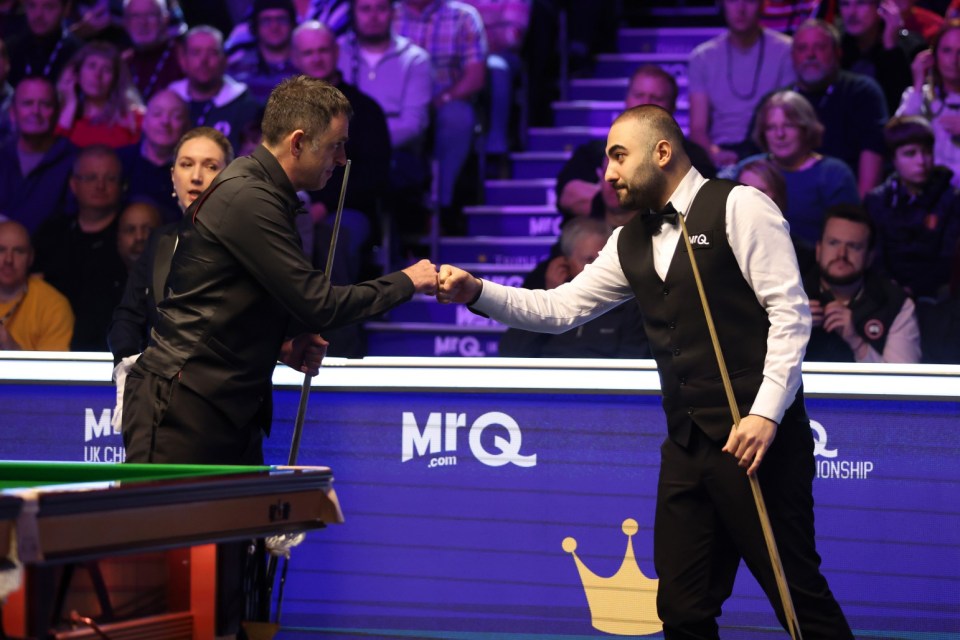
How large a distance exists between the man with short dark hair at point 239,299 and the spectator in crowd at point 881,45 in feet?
15.8

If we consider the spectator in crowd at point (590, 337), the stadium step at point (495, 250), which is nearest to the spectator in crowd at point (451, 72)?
the stadium step at point (495, 250)

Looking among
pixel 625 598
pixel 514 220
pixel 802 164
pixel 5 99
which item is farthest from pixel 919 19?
pixel 5 99

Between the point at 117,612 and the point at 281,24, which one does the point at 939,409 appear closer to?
the point at 117,612

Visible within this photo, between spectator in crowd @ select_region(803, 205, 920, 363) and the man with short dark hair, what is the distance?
3022mm

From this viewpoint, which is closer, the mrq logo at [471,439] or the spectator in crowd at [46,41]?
the mrq logo at [471,439]

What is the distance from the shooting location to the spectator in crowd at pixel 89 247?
7012mm

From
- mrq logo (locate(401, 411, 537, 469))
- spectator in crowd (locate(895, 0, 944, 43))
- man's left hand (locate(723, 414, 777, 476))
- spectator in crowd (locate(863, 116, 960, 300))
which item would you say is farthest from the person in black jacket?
spectator in crowd (locate(895, 0, 944, 43))

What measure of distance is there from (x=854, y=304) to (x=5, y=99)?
19.3ft

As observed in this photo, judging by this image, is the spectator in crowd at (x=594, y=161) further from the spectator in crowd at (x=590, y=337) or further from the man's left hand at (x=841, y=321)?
the man's left hand at (x=841, y=321)

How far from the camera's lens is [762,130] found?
682 cm

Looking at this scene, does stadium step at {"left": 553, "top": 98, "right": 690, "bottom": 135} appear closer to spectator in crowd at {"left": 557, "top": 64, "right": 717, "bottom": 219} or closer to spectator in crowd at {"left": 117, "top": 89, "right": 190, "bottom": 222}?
spectator in crowd at {"left": 557, "top": 64, "right": 717, "bottom": 219}

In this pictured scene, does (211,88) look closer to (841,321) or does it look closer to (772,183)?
(772,183)

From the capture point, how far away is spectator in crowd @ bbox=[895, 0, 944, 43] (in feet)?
25.2

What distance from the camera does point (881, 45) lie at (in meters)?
7.57
